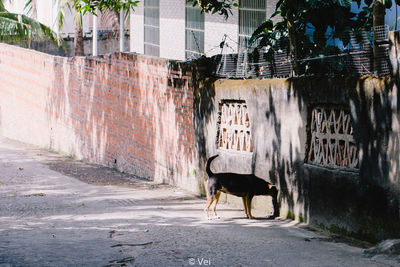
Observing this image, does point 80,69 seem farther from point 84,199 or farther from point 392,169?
point 392,169

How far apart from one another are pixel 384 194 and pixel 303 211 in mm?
1731

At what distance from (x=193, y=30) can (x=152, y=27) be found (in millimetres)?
2753

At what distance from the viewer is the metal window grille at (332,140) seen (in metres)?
8.72

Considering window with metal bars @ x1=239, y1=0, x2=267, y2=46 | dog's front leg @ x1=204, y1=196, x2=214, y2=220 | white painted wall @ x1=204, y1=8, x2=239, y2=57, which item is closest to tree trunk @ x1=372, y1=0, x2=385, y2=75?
dog's front leg @ x1=204, y1=196, x2=214, y2=220

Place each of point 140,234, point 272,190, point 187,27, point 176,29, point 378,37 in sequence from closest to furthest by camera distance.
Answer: point 378,37, point 140,234, point 272,190, point 187,27, point 176,29

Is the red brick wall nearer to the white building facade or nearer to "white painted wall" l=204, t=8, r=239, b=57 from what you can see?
the white building facade

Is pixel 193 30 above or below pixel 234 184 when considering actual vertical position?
above

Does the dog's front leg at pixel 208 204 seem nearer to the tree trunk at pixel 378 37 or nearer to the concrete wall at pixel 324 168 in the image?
the concrete wall at pixel 324 168

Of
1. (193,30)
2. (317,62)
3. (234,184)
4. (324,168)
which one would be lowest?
(234,184)

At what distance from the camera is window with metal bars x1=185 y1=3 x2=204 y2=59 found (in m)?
17.4

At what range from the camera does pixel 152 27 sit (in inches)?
797

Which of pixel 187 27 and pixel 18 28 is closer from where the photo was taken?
pixel 187 27

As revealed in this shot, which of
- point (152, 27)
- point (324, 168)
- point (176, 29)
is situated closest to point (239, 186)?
A: point (324, 168)

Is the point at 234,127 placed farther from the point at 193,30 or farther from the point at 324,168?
the point at 193,30
